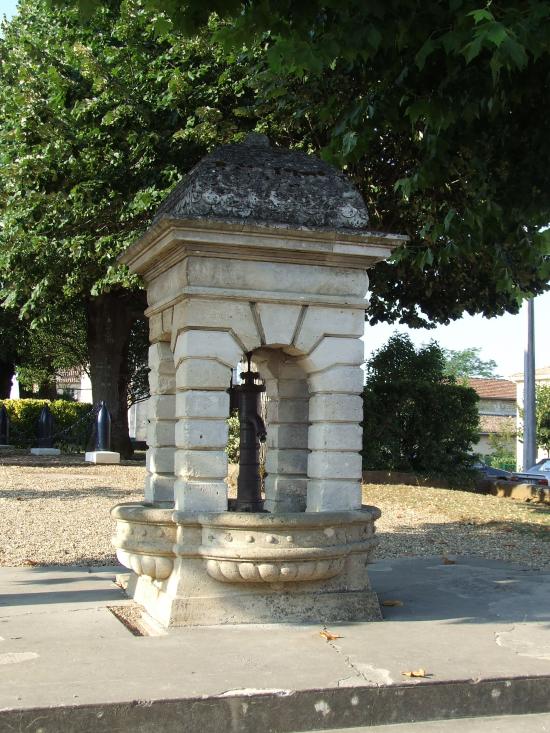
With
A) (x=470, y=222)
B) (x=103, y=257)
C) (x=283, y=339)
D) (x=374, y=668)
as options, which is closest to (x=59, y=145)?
(x=103, y=257)

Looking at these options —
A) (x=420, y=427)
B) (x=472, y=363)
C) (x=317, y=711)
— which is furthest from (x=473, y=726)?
(x=472, y=363)

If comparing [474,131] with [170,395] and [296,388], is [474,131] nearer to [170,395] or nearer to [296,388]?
[296,388]

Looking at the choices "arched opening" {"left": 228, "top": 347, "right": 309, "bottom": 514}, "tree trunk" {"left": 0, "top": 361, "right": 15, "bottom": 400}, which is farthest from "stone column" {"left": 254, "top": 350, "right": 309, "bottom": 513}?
"tree trunk" {"left": 0, "top": 361, "right": 15, "bottom": 400}

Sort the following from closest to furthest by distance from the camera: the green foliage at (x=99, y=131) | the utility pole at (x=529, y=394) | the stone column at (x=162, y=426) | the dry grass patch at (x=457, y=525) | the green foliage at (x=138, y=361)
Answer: the stone column at (x=162, y=426), the dry grass patch at (x=457, y=525), the green foliage at (x=99, y=131), the utility pole at (x=529, y=394), the green foliage at (x=138, y=361)

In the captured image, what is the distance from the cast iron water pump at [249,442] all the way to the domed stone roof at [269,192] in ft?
4.58

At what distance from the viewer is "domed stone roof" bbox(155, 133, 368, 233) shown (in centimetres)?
593

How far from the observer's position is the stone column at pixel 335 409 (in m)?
6.10

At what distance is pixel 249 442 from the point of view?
691cm

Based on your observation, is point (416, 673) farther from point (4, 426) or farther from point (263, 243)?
point (4, 426)

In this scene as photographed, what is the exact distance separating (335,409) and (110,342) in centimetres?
1622

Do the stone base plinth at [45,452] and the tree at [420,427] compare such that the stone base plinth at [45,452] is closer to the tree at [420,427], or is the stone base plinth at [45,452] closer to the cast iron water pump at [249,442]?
the tree at [420,427]

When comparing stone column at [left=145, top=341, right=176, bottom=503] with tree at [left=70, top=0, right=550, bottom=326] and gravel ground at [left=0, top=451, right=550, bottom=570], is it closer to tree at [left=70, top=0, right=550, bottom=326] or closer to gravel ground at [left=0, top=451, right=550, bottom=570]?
tree at [left=70, top=0, right=550, bottom=326]

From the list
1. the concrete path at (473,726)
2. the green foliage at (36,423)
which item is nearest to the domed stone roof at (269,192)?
the concrete path at (473,726)

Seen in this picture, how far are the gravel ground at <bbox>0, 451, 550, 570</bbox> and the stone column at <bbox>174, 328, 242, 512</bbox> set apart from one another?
3.71 metres
